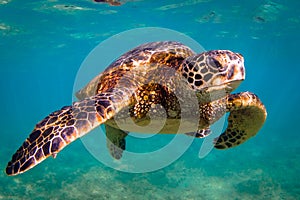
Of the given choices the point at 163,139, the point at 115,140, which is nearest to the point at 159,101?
the point at 115,140

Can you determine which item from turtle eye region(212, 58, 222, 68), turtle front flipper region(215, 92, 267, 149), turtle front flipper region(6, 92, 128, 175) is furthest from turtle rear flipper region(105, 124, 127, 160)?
turtle eye region(212, 58, 222, 68)

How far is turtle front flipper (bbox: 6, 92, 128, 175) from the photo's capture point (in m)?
3.01

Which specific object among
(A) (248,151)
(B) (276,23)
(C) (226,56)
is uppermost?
(C) (226,56)

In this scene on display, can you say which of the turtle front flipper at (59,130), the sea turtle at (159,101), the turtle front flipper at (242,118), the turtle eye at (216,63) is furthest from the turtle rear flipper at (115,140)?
the turtle eye at (216,63)

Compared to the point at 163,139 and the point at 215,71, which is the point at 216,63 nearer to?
the point at 215,71

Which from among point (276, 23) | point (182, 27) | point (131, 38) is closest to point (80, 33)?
point (131, 38)

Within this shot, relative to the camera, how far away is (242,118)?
17.3ft

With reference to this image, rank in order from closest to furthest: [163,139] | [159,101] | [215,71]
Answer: [215,71] → [159,101] → [163,139]

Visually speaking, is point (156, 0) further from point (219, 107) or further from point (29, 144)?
point (29, 144)

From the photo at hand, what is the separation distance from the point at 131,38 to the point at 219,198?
24.7 meters

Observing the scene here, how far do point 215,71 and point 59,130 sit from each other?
7.28 ft

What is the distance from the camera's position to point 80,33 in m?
29.5

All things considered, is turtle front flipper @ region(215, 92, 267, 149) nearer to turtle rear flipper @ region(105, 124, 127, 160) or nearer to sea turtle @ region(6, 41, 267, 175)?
sea turtle @ region(6, 41, 267, 175)

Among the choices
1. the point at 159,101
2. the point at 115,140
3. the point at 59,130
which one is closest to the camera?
the point at 59,130
